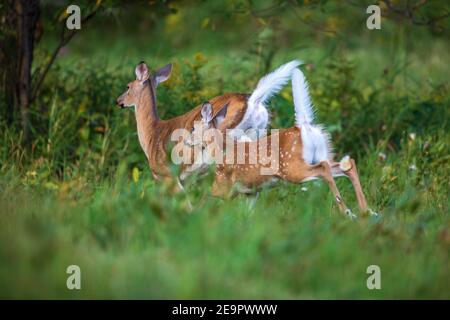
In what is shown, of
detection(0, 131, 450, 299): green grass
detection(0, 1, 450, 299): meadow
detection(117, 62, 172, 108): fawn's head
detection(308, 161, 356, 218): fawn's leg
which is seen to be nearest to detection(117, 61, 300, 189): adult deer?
detection(117, 62, 172, 108): fawn's head

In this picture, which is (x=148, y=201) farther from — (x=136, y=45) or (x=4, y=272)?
(x=136, y=45)

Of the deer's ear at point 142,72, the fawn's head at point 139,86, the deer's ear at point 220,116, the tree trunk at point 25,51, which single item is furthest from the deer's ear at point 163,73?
the tree trunk at point 25,51

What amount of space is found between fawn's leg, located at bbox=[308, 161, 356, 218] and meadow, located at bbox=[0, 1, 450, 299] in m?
0.09

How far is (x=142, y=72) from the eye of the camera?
23.8 feet

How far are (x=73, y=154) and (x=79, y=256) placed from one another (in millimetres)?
3384

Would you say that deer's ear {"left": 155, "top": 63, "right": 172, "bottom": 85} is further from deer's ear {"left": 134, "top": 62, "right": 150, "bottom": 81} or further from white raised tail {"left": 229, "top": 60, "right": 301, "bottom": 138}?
white raised tail {"left": 229, "top": 60, "right": 301, "bottom": 138}

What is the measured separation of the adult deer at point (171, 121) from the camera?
269 inches

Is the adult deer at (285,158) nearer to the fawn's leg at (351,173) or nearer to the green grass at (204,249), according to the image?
the fawn's leg at (351,173)

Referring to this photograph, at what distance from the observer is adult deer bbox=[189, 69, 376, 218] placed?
637cm

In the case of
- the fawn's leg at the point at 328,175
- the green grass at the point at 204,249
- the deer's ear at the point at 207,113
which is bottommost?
the green grass at the point at 204,249

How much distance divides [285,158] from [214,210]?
3.81 ft

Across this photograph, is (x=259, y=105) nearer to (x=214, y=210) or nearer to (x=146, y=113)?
(x=146, y=113)

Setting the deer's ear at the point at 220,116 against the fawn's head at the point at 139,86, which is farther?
the fawn's head at the point at 139,86

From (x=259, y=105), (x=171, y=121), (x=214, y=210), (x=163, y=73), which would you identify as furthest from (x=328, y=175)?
(x=163, y=73)
